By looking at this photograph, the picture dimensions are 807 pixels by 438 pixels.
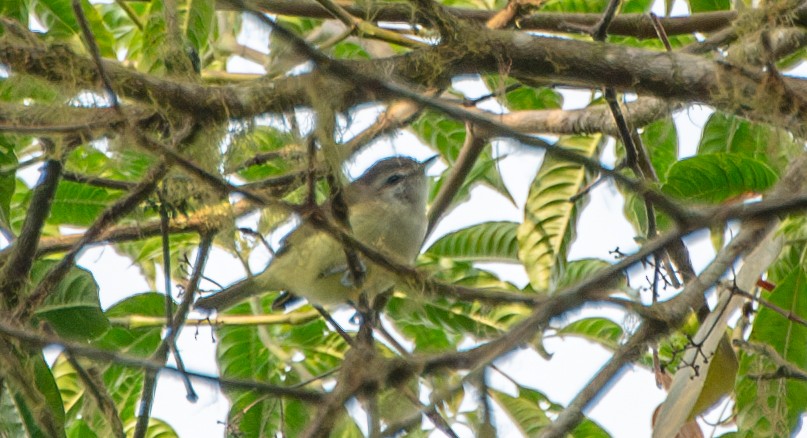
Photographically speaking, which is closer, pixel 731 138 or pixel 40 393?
pixel 40 393

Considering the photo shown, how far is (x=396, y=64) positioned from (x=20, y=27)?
1015 mm

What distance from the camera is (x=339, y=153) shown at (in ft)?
7.59

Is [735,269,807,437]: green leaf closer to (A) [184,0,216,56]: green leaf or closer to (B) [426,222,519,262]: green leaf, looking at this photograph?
(B) [426,222,519,262]: green leaf

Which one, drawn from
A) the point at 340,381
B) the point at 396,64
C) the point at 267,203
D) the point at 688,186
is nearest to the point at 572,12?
the point at 688,186

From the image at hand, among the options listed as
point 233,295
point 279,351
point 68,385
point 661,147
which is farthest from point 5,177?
point 661,147

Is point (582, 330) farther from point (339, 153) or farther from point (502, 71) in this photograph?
point (339, 153)

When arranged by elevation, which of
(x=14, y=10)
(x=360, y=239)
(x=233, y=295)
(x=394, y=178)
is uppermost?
(x=394, y=178)

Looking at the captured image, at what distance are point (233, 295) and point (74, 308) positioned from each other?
157 centimetres

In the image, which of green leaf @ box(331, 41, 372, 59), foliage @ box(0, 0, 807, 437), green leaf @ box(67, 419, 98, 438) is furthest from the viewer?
green leaf @ box(331, 41, 372, 59)

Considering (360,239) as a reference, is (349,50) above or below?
above

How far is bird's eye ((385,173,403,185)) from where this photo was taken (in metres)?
4.67

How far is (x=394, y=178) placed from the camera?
4703 millimetres

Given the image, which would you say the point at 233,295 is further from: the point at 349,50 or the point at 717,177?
the point at 717,177

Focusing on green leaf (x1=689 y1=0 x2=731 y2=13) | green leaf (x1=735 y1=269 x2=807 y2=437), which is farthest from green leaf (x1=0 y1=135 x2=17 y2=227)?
green leaf (x1=689 y1=0 x2=731 y2=13)
